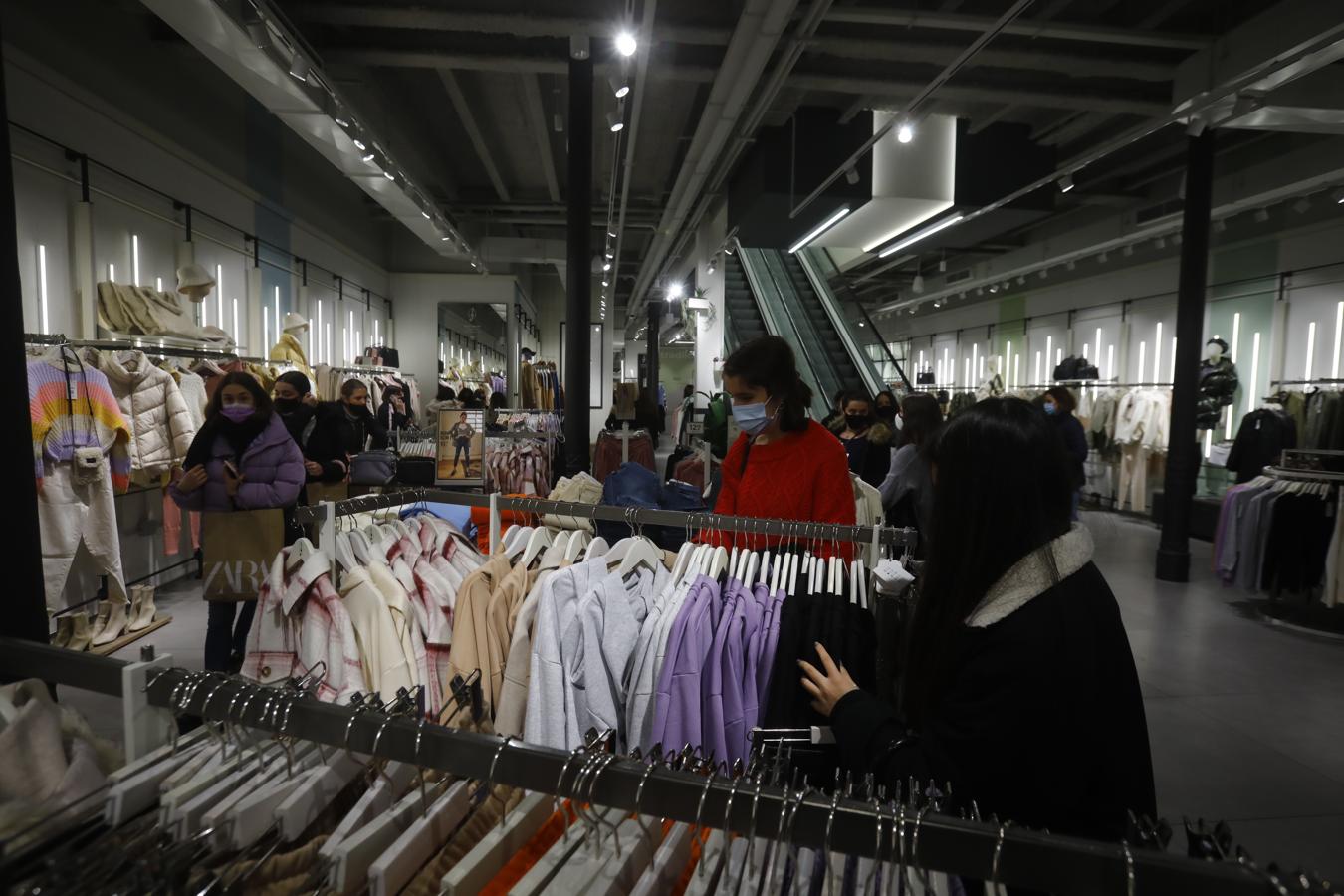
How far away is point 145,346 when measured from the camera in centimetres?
498

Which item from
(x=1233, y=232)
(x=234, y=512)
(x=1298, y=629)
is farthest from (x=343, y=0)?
(x=1233, y=232)

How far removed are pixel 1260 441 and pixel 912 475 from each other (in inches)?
228

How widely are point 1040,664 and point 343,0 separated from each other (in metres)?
6.59

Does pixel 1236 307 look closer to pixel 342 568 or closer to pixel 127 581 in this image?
pixel 342 568

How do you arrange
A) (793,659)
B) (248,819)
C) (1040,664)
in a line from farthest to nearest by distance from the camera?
1. (793,659)
2. (1040,664)
3. (248,819)

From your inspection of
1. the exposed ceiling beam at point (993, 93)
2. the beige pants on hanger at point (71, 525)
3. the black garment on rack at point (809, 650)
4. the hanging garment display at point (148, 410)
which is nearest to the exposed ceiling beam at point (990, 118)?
the exposed ceiling beam at point (993, 93)

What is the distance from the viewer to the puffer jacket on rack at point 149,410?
4.76 m

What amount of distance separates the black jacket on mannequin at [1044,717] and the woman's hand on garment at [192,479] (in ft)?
12.3

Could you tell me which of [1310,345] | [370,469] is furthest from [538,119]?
[1310,345]

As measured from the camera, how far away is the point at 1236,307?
32.4 ft

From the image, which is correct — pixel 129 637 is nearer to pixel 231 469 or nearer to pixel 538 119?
pixel 231 469

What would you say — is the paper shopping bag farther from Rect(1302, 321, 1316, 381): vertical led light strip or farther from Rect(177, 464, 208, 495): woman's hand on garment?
Rect(1302, 321, 1316, 381): vertical led light strip

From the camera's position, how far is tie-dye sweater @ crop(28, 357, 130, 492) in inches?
156

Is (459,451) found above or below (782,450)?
below
